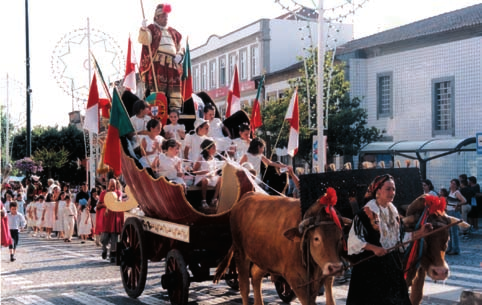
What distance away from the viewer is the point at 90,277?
44.2 feet

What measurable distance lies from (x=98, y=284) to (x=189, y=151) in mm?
2905

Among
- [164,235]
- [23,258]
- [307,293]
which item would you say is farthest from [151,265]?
[307,293]

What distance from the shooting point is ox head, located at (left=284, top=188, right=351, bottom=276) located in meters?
7.07

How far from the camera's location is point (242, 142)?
11719 mm

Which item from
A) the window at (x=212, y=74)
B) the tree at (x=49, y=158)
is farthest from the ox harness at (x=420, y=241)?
the tree at (x=49, y=158)

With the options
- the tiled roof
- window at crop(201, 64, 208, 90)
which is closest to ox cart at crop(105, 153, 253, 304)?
the tiled roof

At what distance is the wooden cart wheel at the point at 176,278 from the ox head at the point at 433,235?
328cm

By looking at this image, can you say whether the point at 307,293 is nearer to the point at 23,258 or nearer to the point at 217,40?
the point at 23,258

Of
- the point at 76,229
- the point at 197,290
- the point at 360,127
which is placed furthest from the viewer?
the point at 360,127

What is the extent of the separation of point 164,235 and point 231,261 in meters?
1.00

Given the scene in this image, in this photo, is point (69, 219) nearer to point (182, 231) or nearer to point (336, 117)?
point (336, 117)

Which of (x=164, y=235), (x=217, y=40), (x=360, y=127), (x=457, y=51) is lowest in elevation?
(x=164, y=235)

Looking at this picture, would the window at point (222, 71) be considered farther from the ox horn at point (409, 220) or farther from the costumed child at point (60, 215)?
the ox horn at point (409, 220)

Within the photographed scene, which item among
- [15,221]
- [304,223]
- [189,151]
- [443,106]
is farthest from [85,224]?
[304,223]
